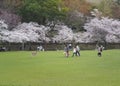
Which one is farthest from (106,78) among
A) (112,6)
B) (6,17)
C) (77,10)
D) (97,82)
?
(112,6)

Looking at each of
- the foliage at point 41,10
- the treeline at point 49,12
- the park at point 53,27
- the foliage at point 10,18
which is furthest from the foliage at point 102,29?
the foliage at point 10,18

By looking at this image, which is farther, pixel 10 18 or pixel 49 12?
pixel 49 12

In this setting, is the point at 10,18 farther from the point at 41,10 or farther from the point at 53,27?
the point at 53,27

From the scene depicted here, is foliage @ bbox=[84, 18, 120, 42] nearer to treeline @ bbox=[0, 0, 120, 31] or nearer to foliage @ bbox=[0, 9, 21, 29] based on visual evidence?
treeline @ bbox=[0, 0, 120, 31]

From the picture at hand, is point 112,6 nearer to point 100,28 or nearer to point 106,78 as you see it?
point 100,28

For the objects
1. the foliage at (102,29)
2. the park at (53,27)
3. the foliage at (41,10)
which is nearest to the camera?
the park at (53,27)

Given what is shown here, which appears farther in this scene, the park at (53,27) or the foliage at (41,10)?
the foliage at (41,10)

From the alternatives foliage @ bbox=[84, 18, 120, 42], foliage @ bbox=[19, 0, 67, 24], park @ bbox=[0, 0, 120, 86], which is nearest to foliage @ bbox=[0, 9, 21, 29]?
park @ bbox=[0, 0, 120, 86]

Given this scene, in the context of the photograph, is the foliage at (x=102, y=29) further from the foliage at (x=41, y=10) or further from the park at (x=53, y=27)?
the foliage at (x=41, y=10)

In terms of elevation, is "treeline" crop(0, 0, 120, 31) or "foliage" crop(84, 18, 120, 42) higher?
"treeline" crop(0, 0, 120, 31)

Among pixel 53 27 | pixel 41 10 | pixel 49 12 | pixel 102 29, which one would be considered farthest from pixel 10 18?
pixel 102 29

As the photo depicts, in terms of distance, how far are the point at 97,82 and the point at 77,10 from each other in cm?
6467

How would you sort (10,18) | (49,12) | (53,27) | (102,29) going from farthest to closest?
(102,29), (53,27), (49,12), (10,18)

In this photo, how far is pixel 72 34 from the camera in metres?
76.3
